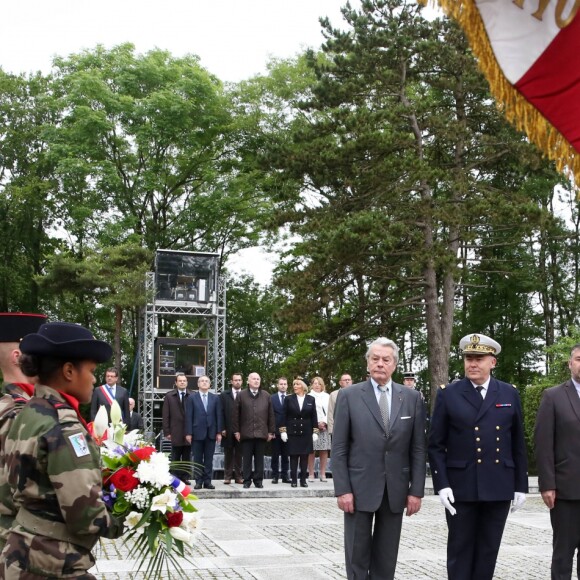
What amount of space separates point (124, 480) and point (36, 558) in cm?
61

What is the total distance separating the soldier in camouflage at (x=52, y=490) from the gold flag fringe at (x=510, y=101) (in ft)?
6.17

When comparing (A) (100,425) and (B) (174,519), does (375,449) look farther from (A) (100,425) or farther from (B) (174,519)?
(A) (100,425)

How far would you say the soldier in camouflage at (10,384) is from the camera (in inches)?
152

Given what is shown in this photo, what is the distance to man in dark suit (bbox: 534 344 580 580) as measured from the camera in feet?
22.2

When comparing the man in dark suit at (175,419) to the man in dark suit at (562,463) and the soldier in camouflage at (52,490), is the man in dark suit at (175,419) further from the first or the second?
the soldier in camouflage at (52,490)

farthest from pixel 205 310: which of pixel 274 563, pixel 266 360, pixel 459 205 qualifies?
pixel 274 563

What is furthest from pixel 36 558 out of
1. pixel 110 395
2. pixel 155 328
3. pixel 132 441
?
pixel 155 328

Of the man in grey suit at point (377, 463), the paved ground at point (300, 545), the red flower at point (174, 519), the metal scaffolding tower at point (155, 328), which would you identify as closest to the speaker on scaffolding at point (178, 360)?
the metal scaffolding tower at point (155, 328)

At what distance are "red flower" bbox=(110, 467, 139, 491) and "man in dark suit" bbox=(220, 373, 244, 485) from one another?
1302 cm

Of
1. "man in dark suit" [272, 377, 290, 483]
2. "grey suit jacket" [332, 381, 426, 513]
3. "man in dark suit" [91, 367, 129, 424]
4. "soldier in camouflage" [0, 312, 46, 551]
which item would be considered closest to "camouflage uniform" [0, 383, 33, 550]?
"soldier in camouflage" [0, 312, 46, 551]

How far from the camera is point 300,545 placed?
10117 mm

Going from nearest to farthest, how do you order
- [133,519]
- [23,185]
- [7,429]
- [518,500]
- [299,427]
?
[133,519]
[7,429]
[518,500]
[299,427]
[23,185]

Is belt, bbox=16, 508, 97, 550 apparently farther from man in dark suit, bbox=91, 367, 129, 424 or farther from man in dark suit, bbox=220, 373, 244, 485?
man in dark suit, bbox=220, 373, 244, 485

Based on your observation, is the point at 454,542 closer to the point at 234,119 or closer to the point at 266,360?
the point at 234,119
